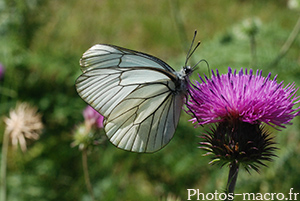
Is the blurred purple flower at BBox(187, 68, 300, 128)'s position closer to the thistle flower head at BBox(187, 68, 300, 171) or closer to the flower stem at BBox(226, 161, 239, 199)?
the thistle flower head at BBox(187, 68, 300, 171)

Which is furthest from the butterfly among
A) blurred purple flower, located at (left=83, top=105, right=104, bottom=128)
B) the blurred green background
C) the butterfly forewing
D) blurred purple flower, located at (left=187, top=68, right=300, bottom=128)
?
the blurred green background

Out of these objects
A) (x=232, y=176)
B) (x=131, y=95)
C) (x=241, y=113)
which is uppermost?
(x=131, y=95)

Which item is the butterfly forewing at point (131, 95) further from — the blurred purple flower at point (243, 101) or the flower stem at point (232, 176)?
the flower stem at point (232, 176)

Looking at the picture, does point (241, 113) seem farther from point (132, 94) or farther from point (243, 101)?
point (132, 94)

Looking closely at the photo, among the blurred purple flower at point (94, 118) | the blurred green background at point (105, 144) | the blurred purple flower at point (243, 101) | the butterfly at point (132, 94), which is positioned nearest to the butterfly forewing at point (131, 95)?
the butterfly at point (132, 94)

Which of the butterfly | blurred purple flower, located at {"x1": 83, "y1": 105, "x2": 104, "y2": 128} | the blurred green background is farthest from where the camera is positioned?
the blurred green background

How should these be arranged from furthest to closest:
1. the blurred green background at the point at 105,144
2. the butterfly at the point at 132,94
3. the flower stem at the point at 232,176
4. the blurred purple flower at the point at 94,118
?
the blurred green background at the point at 105,144, the blurred purple flower at the point at 94,118, the butterfly at the point at 132,94, the flower stem at the point at 232,176

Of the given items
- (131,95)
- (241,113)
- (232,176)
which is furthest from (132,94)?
(232,176)

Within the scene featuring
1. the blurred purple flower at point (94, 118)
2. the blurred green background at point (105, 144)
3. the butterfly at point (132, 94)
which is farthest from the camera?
the blurred green background at point (105, 144)
